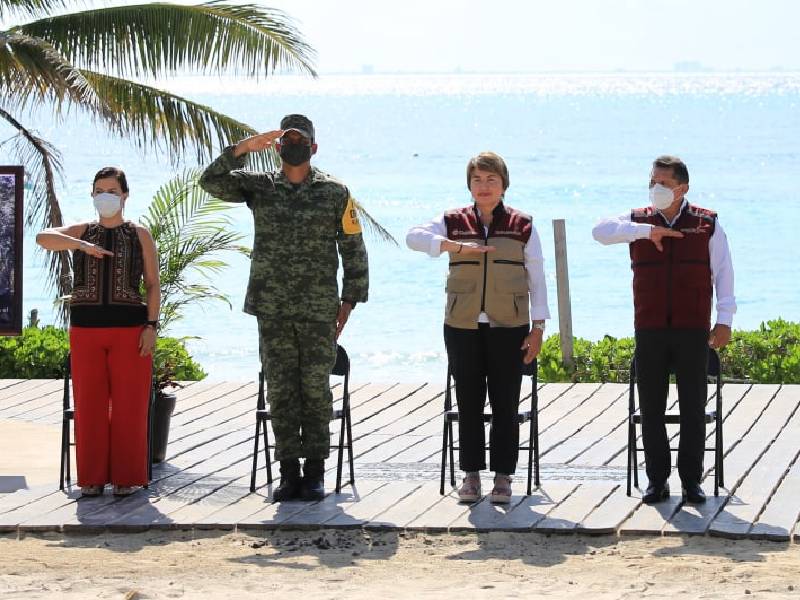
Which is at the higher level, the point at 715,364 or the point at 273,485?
the point at 715,364

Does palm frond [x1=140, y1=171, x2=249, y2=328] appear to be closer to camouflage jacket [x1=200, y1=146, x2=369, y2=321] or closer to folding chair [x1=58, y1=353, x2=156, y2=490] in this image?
folding chair [x1=58, y1=353, x2=156, y2=490]

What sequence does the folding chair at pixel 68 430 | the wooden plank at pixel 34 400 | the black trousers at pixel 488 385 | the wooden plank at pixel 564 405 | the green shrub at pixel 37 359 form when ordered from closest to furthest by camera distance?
the black trousers at pixel 488 385 < the folding chair at pixel 68 430 < the wooden plank at pixel 564 405 < the wooden plank at pixel 34 400 < the green shrub at pixel 37 359

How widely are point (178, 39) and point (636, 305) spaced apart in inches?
250

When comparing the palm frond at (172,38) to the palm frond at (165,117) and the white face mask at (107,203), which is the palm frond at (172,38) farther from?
the white face mask at (107,203)

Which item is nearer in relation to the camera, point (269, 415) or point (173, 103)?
point (269, 415)

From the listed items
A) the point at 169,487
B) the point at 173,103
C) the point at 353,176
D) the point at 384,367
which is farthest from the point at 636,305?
the point at 353,176

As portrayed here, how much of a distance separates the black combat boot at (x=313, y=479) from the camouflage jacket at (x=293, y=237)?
2.63 feet

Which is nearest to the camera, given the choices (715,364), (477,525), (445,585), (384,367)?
(445,585)

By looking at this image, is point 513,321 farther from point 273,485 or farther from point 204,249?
point 204,249

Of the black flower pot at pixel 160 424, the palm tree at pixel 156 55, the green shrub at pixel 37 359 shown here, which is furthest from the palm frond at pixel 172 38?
the black flower pot at pixel 160 424

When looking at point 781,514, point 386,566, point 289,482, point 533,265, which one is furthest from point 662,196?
point 289,482

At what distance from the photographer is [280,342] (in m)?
7.91

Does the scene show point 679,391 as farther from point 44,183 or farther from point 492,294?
point 44,183

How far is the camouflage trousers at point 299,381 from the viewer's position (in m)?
7.89
